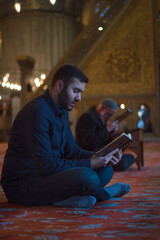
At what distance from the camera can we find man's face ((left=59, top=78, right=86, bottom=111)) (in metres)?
2.24

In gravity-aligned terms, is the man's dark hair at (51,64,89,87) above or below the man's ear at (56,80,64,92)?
above

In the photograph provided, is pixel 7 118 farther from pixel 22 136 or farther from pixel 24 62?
pixel 22 136

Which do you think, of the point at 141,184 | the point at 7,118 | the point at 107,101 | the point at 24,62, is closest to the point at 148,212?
the point at 141,184

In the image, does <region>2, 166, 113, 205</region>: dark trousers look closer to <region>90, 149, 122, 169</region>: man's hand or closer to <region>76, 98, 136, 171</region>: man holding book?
<region>90, 149, 122, 169</region>: man's hand

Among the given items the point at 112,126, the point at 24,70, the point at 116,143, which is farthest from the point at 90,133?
the point at 24,70

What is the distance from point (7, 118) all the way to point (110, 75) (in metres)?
3.04

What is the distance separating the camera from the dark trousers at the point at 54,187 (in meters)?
2.09

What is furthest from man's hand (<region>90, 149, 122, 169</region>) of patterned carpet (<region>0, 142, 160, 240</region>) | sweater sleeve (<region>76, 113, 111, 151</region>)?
sweater sleeve (<region>76, 113, 111, 151</region>)

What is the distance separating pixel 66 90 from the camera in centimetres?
224

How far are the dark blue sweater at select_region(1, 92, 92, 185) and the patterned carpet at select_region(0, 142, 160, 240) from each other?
25 cm

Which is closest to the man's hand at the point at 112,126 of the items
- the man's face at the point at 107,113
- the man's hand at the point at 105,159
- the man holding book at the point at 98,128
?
the man holding book at the point at 98,128

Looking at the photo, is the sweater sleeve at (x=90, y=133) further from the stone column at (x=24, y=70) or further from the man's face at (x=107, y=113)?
the stone column at (x=24, y=70)

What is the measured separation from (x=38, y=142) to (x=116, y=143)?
0.46 meters

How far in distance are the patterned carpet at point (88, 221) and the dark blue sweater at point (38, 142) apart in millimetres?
249
